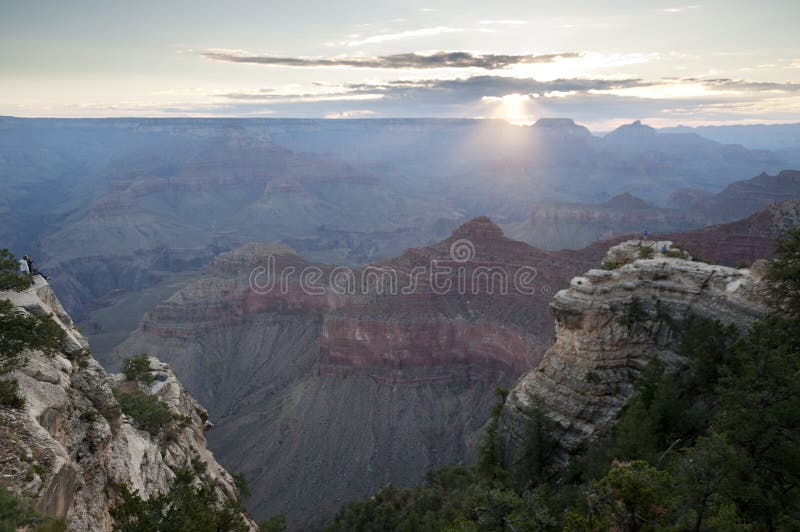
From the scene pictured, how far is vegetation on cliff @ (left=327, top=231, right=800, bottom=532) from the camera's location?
506 inches

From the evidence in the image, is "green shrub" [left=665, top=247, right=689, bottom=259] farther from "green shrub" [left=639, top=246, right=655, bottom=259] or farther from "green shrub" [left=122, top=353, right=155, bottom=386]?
"green shrub" [left=122, top=353, right=155, bottom=386]

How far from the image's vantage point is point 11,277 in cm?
1731

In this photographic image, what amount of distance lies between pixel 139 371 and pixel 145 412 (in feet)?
21.7

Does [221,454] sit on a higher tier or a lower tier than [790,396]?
lower

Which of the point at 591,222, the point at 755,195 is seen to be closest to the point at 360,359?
the point at 591,222

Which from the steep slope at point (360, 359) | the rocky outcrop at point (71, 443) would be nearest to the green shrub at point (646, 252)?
the steep slope at point (360, 359)

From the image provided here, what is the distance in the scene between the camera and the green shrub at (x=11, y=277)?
17.1 metres

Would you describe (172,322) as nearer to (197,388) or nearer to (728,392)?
(197,388)

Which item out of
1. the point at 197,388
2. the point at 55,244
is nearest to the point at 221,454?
the point at 197,388

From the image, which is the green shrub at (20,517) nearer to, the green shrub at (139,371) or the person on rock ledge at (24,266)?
the person on rock ledge at (24,266)

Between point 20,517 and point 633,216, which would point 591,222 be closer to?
point 633,216

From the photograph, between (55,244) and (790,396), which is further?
(55,244)

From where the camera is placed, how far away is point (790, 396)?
46.2 ft

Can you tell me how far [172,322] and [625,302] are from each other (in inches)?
2985
